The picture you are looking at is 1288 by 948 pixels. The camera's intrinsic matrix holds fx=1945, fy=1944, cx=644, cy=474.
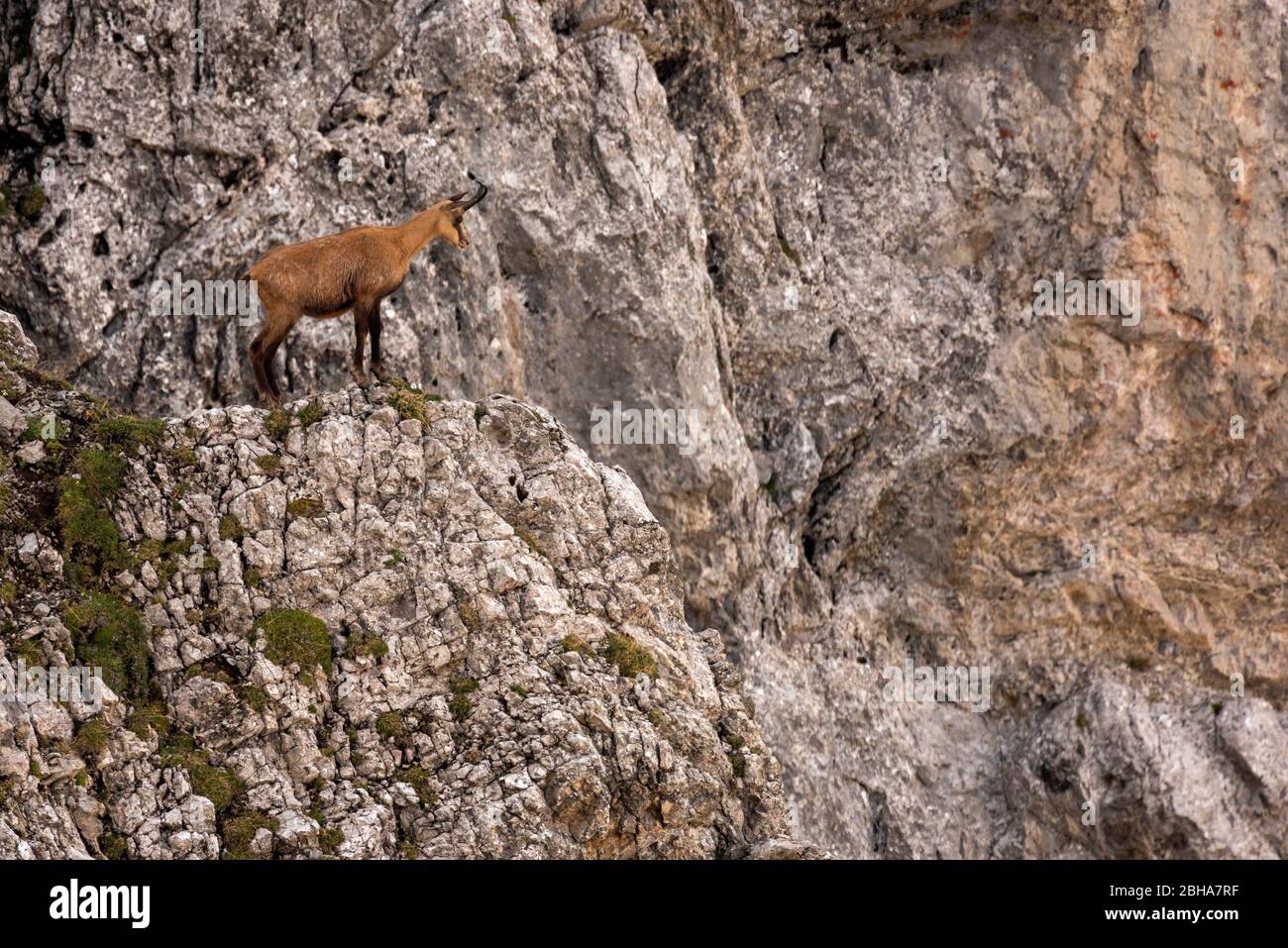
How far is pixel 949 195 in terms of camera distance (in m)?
29.8

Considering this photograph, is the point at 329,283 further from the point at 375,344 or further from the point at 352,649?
the point at 352,649

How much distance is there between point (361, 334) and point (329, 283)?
0.65m

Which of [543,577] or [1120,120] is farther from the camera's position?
[1120,120]

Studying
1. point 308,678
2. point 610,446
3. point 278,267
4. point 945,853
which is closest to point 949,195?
point 610,446

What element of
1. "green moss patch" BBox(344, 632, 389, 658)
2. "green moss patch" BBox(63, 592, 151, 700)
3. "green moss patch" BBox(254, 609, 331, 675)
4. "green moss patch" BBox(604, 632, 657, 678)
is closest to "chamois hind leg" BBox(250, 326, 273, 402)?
"green moss patch" BBox(254, 609, 331, 675)

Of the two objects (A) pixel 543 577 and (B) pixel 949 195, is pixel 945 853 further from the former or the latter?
(A) pixel 543 577

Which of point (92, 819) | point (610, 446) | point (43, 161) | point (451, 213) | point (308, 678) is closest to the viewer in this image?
point (92, 819)

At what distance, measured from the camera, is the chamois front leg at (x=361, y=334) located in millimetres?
19828

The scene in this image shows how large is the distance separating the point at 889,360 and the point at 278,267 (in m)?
12.0

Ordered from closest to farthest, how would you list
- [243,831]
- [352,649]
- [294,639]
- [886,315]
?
1. [243,831]
2. [294,639]
3. [352,649]
4. [886,315]

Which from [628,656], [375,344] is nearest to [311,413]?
[375,344]

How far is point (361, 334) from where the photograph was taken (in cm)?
1992

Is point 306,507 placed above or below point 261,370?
→ below

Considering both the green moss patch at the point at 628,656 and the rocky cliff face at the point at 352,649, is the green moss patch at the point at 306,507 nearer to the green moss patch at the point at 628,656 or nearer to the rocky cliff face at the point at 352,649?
the rocky cliff face at the point at 352,649
